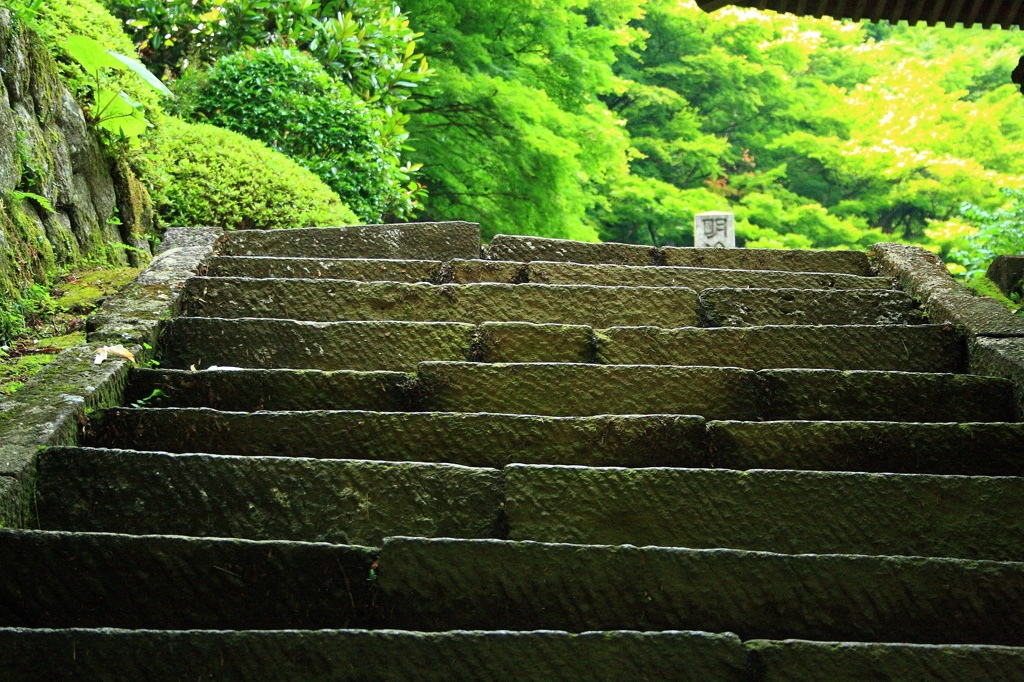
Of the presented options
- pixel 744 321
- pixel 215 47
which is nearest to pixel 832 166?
pixel 215 47

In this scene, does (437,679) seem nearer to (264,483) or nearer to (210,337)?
(264,483)

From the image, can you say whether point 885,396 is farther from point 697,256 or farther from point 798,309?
point 697,256

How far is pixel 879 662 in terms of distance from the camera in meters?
2.00

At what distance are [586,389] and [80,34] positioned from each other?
468 centimetres

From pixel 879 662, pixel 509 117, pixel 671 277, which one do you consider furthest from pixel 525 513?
pixel 509 117

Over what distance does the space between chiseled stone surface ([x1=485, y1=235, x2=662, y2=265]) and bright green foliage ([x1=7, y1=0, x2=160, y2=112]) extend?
269 cm

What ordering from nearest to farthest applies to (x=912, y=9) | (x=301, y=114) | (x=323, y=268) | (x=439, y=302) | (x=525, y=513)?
1. (x=525, y=513)
2. (x=439, y=302)
3. (x=912, y=9)
4. (x=323, y=268)
5. (x=301, y=114)

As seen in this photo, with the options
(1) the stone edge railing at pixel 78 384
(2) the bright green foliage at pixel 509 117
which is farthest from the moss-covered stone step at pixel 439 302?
(2) the bright green foliage at pixel 509 117

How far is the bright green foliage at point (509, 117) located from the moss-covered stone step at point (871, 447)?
956 cm

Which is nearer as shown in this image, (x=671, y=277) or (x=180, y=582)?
(x=180, y=582)

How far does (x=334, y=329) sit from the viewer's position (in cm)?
352

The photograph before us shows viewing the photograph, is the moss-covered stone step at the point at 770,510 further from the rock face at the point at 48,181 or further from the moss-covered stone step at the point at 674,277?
the rock face at the point at 48,181

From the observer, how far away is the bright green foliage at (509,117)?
12.1 metres

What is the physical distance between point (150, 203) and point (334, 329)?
2.84 meters
